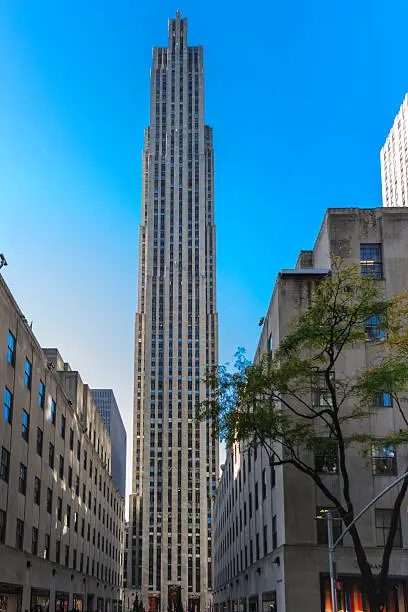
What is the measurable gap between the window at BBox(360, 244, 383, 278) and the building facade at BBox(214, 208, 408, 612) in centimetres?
6

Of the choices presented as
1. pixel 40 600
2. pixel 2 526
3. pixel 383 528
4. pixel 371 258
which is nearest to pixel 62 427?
pixel 40 600

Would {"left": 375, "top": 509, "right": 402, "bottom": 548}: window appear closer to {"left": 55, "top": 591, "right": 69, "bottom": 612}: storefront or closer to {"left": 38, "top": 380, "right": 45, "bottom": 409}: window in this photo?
{"left": 38, "top": 380, "right": 45, "bottom": 409}: window

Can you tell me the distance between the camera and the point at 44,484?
5094 cm

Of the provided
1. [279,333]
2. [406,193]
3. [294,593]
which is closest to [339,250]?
[279,333]

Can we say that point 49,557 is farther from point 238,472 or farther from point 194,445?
point 194,445

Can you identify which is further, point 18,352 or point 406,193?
point 406,193

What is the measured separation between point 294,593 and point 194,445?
136880 millimetres

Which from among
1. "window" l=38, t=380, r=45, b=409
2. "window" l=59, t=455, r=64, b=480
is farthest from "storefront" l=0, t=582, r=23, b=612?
"window" l=59, t=455, r=64, b=480

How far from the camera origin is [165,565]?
167750 mm

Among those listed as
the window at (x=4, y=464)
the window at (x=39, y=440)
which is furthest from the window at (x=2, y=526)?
the window at (x=39, y=440)

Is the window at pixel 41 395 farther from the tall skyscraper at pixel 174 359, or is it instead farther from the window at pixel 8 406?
the tall skyscraper at pixel 174 359

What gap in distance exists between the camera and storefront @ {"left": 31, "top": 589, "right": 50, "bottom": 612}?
47.4 metres

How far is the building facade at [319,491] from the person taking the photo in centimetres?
4025

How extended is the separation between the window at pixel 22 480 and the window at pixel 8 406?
15.3 feet
